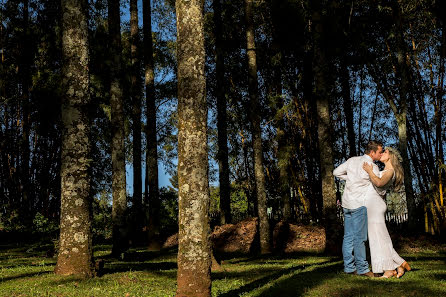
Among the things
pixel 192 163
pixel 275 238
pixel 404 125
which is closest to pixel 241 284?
pixel 192 163

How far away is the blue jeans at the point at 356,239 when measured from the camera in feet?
23.3

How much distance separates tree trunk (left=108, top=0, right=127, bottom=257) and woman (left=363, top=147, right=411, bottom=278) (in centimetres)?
728

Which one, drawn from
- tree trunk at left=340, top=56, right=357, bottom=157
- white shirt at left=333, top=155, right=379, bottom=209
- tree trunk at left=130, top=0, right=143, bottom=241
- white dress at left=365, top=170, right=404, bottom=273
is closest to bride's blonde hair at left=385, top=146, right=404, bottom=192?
white dress at left=365, top=170, right=404, bottom=273

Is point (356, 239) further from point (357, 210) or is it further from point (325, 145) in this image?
point (325, 145)

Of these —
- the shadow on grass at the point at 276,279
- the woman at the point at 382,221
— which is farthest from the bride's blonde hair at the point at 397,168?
the shadow on grass at the point at 276,279

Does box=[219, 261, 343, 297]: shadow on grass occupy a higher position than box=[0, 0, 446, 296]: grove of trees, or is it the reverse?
box=[0, 0, 446, 296]: grove of trees

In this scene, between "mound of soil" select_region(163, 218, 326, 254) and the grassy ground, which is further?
"mound of soil" select_region(163, 218, 326, 254)

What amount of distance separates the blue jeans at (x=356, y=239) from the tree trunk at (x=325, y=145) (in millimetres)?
5024

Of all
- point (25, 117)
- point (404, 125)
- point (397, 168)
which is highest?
point (25, 117)

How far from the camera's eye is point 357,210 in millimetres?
7141

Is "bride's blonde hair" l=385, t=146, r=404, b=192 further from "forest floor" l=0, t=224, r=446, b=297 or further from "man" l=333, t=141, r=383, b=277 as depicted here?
"forest floor" l=0, t=224, r=446, b=297

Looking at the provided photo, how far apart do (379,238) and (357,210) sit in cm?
56

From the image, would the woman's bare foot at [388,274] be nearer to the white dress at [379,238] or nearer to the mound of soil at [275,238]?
the white dress at [379,238]

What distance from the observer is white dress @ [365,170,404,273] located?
692 centimetres
